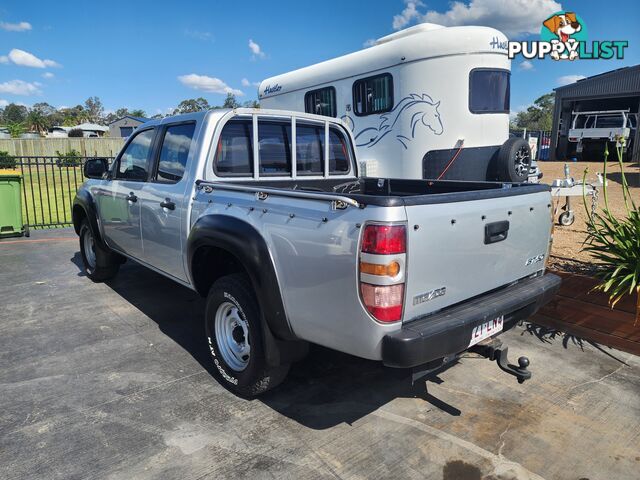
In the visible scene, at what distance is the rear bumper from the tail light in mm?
147

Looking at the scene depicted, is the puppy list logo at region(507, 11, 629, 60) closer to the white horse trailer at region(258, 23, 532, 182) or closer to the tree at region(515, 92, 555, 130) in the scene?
the white horse trailer at region(258, 23, 532, 182)

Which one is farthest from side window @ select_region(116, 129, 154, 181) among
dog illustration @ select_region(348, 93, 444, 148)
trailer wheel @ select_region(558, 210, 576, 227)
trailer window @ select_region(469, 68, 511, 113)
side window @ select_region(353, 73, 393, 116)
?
trailer wheel @ select_region(558, 210, 576, 227)

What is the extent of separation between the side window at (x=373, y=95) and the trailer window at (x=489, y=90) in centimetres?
141

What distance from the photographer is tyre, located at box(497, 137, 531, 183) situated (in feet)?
25.8

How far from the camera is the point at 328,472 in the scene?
253 centimetres

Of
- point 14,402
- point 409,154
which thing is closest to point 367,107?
point 409,154

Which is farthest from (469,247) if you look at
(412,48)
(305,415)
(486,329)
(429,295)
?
(412,48)

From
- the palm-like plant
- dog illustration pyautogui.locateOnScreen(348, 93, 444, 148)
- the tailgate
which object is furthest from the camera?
dog illustration pyautogui.locateOnScreen(348, 93, 444, 148)

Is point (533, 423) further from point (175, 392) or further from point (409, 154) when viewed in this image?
point (409, 154)

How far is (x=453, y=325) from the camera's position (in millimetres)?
2504

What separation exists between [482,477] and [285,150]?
296 centimetres

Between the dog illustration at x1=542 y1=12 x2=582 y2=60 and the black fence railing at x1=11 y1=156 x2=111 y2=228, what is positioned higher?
the dog illustration at x1=542 y1=12 x2=582 y2=60

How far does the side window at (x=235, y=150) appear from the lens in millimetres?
3762

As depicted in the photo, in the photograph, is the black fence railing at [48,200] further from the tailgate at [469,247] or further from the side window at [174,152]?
the tailgate at [469,247]
